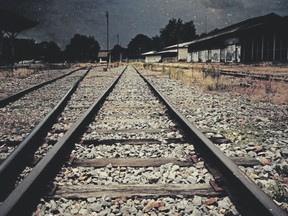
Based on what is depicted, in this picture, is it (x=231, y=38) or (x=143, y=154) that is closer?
(x=143, y=154)

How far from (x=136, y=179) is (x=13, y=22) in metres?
28.7

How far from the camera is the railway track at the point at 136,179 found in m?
2.44

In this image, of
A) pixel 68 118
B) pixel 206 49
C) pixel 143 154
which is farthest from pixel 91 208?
pixel 206 49

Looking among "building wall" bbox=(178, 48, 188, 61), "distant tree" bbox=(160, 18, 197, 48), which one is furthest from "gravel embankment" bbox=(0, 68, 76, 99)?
A: "distant tree" bbox=(160, 18, 197, 48)

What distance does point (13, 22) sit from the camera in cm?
2820

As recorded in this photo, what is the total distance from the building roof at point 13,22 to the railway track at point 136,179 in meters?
24.0

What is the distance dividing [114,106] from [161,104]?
1.12m

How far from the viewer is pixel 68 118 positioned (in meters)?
6.20

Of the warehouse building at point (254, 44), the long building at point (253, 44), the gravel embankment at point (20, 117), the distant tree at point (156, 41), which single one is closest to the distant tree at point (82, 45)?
the distant tree at point (156, 41)

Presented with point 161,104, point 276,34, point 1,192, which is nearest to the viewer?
point 1,192

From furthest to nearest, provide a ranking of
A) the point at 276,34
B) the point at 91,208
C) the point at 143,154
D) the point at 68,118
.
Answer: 1. the point at 276,34
2. the point at 68,118
3. the point at 143,154
4. the point at 91,208

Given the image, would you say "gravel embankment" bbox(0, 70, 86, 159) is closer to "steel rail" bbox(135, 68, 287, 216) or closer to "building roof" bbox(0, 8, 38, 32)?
"steel rail" bbox(135, 68, 287, 216)

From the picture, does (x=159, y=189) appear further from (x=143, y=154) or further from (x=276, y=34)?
(x=276, y=34)

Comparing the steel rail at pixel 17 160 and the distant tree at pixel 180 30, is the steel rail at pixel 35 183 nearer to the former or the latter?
the steel rail at pixel 17 160
